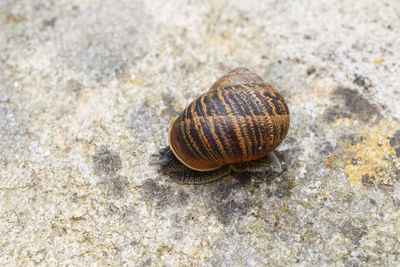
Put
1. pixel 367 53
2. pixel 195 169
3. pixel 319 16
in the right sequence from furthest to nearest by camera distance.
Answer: pixel 319 16 < pixel 367 53 < pixel 195 169

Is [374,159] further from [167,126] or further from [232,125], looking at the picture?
[167,126]

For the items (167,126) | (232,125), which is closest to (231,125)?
(232,125)

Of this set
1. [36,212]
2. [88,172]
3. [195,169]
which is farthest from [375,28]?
[36,212]

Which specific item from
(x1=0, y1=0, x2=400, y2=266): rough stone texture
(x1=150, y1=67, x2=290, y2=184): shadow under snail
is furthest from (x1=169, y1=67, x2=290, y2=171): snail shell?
(x1=0, y1=0, x2=400, y2=266): rough stone texture

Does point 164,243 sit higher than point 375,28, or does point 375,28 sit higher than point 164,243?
point 375,28

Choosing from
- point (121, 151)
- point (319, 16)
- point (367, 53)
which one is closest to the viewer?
point (121, 151)

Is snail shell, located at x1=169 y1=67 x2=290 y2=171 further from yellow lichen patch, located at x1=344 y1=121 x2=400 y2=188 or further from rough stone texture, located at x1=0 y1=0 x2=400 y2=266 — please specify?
yellow lichen patch, located at x1=344 y1=121 x2=400 y2=188

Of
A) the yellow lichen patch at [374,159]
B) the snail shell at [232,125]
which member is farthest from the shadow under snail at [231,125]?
the yellow lichen patch at [374,159]

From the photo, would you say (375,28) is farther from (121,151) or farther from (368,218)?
(121,151)
